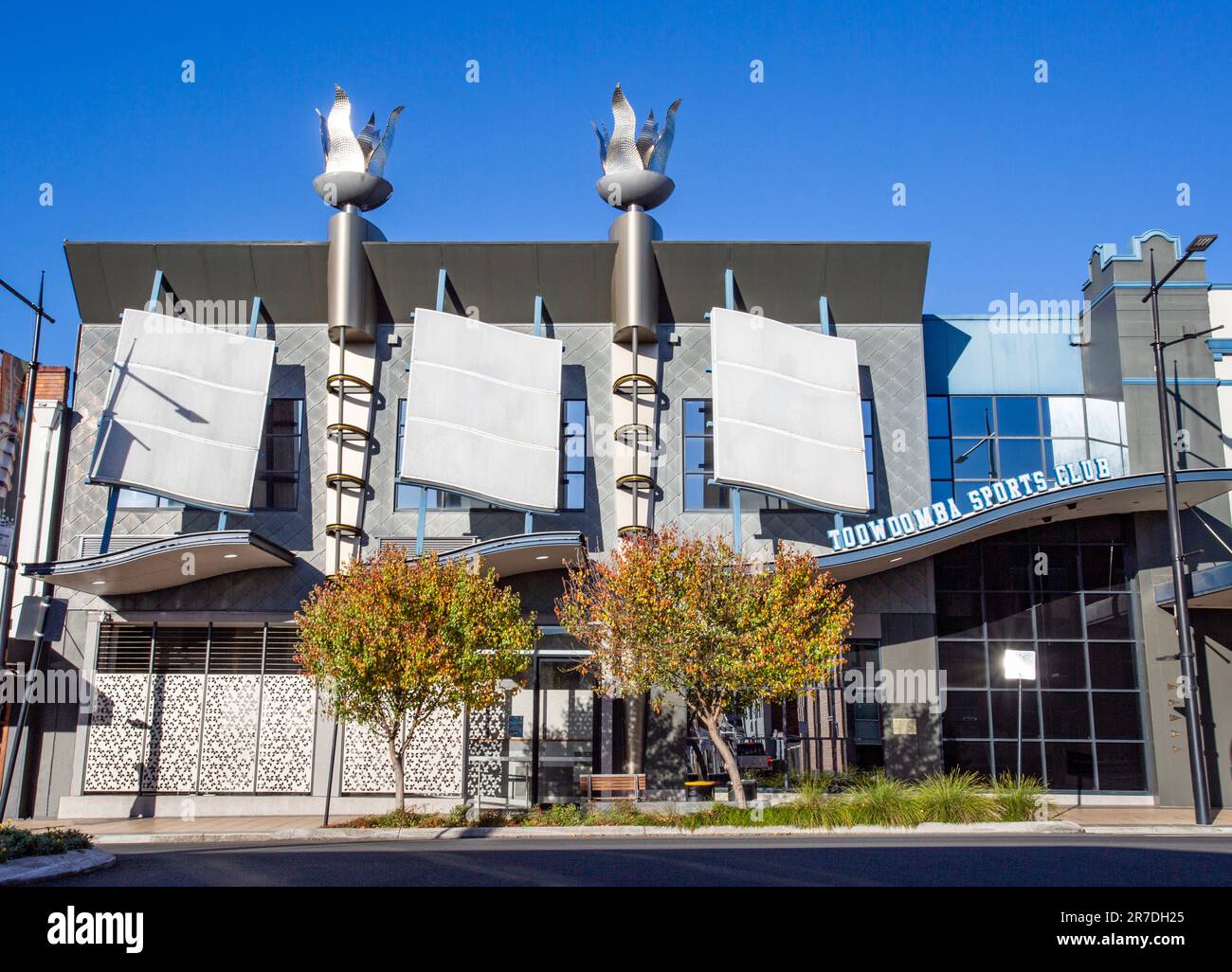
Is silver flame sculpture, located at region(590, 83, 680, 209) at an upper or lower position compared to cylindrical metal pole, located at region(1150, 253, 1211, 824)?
upper

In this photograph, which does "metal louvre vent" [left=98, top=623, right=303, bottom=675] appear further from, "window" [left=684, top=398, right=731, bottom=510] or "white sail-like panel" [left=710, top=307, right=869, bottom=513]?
"white sail-like panel" [left=710, top=307, right=869, bottom=513]

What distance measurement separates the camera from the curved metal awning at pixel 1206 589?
81.1ft

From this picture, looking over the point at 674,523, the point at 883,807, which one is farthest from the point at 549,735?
the point at 883,807

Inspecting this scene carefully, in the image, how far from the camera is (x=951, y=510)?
2605cm

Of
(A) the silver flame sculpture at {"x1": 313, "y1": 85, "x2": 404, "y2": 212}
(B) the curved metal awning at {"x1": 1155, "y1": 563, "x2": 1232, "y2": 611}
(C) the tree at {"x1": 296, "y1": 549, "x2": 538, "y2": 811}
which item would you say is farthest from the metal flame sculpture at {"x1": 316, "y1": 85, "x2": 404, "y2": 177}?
(B) the curved metal awning at {"x1": 1155, "y1": 563, "x2": 1232, "y2": 611}

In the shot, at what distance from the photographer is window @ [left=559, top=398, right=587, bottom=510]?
28.0 meters

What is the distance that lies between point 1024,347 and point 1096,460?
4.69 metres

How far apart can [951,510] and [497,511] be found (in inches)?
442

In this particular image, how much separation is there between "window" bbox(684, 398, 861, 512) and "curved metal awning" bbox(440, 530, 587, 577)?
424 cm

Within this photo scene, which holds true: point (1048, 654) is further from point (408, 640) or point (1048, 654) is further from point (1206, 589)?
point (408, 640)

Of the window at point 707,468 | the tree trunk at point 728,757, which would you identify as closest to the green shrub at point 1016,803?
the tree trunk at point 728,757

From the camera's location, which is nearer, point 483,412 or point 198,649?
point 483,412

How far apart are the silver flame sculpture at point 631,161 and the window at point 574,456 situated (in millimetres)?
5486

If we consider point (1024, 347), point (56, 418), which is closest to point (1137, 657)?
point (1024, 347)
